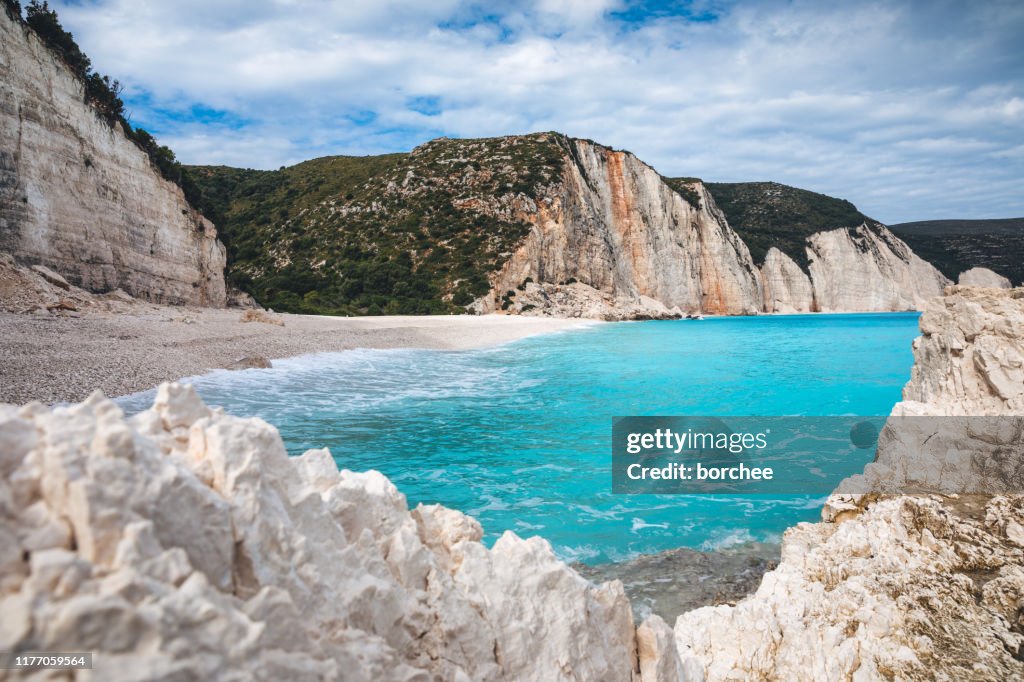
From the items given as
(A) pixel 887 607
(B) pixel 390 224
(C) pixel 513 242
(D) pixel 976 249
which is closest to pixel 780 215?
(D) pixel 976 249

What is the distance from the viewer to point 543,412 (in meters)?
12.6

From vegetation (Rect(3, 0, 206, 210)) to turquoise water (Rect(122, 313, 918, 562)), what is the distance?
41.8 feet

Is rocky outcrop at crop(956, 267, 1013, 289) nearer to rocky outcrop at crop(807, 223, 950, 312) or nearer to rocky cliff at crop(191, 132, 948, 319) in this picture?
rocky outcrop at crop(807, 223, 950, 312)

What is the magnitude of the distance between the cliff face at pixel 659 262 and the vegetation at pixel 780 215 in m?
1.66

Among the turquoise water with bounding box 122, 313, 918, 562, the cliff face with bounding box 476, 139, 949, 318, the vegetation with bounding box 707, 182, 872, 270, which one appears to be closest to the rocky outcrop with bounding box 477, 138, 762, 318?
the cliff face with bounding box 476, 139, 949, 318

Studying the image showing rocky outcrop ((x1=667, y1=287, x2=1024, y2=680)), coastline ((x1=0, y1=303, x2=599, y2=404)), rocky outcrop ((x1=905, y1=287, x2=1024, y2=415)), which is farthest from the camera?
A: coastline ((x1=0, y1=303, x2=599, y2=404))

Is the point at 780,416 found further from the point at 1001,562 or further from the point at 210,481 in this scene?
the point at 210,481

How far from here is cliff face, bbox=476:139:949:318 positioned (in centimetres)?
5341

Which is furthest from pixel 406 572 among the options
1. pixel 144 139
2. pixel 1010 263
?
pixel 1010 263

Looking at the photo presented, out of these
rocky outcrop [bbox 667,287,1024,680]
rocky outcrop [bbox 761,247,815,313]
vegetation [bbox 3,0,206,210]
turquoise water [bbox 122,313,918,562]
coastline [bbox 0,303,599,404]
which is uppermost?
vegetation [bbox 3,0,206,210]

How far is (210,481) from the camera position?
1896 millimetres

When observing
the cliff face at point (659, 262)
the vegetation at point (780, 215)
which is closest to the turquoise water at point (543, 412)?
the cliff face at point (659, 262)

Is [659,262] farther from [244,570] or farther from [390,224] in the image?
[244,570]

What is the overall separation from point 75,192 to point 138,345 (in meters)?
9.70
